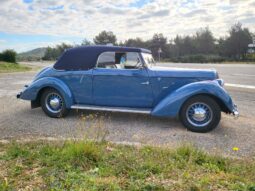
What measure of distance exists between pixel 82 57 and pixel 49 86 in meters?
1.02

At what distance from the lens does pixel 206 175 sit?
314 cm

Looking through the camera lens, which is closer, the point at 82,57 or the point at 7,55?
the point at 82,57

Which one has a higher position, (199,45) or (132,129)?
(199,45)

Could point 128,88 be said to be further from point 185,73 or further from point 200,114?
point 200,114

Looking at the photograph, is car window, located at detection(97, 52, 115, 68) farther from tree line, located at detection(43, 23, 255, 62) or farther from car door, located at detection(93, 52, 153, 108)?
tree line, located at detection(43, 23, 255, 62)

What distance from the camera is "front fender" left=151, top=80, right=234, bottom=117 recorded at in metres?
5.14

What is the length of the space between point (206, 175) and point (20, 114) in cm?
501

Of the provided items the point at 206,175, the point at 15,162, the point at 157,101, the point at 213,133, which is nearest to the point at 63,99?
the point at 157,101

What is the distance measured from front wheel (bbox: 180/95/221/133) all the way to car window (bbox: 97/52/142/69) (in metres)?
1.41

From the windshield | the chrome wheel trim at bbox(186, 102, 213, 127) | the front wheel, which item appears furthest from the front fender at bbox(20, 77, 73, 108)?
the chrome wheel trim at bbox(186, 102, 213, 127)

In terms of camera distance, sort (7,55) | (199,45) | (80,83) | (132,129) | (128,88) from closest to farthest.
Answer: (132,129), (128,88), (80,83), (7,55), (199,45)

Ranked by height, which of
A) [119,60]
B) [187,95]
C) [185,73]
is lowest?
[187,95]

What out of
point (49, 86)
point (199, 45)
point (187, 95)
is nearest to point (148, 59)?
point (187, 95)

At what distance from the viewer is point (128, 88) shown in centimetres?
576
